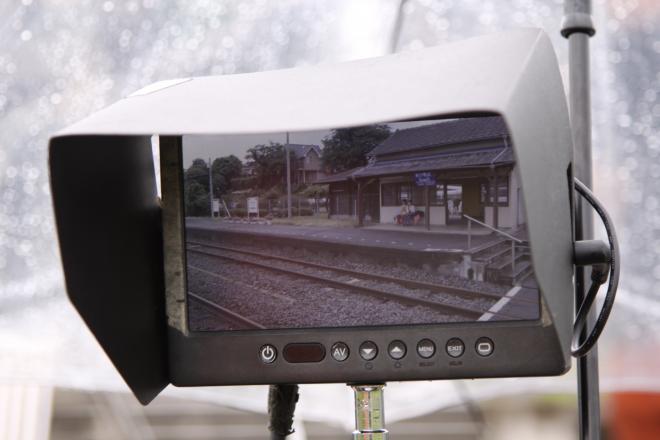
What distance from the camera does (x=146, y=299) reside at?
766mm

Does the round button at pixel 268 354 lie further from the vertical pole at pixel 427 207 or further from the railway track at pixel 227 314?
the vertical pole at pixel 427 207

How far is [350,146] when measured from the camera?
0.71 meters

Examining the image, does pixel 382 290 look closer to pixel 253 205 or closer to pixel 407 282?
pixel 407 282

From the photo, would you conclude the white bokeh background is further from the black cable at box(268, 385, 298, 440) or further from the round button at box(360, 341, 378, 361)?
the round button at box(360, 341, 378, 361)

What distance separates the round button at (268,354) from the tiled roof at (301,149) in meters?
0.21

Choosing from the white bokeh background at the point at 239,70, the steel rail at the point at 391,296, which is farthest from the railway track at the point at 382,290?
the white bokeh background at the point at 239,70

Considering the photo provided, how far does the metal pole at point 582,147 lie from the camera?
85cm

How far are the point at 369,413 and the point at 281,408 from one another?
12 centimetres

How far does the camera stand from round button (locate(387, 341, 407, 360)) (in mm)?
695

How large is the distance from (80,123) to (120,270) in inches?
8.9

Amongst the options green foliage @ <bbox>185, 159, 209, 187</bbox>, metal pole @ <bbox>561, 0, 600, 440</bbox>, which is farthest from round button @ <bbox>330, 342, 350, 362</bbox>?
metal pole @ <bbox>561, 0, 600, 440</bbox>

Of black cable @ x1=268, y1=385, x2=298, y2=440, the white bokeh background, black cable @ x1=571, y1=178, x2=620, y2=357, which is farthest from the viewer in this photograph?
the white bokeh background

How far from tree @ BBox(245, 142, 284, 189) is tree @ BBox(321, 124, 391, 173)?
0.15 ft

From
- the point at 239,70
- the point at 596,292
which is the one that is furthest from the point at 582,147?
the point at 239,70
